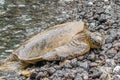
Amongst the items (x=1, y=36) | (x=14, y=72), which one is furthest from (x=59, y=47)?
(x=1, y=36)

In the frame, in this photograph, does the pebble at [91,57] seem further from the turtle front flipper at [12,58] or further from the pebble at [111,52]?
the turtle front flipper at [12,58]

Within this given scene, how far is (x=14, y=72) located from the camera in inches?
334

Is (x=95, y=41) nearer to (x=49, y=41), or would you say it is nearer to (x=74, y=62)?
(x=74, y=62)

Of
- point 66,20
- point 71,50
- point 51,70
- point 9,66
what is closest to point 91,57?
point 71,50

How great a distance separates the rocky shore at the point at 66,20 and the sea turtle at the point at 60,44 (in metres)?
0.16

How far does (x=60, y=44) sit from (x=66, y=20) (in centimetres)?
522

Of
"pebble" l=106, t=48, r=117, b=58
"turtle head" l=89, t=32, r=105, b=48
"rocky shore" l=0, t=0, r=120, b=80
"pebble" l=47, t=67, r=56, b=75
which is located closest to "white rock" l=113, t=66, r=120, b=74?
"rocky shore" l=0, t=0, r=120, b=80

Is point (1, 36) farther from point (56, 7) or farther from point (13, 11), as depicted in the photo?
point (56, 7)

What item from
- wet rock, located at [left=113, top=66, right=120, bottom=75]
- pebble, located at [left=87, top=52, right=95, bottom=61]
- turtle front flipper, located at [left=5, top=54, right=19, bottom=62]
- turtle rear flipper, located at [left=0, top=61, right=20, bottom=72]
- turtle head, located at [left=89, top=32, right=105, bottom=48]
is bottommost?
turtle rear flipper, located at [left=0, top=61, right=20, bottom=72]

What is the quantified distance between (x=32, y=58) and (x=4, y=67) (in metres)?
0.79

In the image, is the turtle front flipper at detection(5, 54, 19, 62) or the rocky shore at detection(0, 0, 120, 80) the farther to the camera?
the turtle front flipper at detection(5, 54, 19, 62)

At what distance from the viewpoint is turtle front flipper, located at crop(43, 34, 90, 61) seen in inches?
313

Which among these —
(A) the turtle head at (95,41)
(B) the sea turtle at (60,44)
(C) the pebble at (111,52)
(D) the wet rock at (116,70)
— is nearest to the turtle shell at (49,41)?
(B) the sea turtle at (60,44)

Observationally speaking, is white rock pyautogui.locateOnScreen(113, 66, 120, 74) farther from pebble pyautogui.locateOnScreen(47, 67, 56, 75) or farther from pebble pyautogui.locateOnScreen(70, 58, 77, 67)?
pebble pyautogui.locateOnScreen(47, 67, 56, 75)
